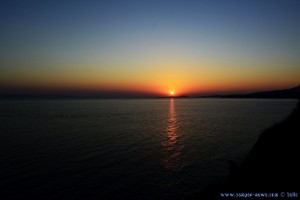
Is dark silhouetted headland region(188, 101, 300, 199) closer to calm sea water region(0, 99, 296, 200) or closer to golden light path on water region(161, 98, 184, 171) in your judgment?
calm sea water region(0, 99, 296, 200)

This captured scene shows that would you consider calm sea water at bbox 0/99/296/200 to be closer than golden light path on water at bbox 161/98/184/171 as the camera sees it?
Yes

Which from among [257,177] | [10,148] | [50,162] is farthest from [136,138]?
[257,177]

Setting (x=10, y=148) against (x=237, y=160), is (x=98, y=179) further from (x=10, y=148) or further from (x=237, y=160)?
(x=10, y=148)

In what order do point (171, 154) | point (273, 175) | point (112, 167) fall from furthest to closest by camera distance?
point (171, 154) < point (112, 167) < point (273, 175)

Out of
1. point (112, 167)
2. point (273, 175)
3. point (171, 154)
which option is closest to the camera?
point (273, 175)

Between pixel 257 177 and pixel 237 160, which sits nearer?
pixel 257 177

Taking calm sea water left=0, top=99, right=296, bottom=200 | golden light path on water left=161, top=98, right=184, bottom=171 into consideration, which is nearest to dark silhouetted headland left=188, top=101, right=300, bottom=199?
calm sea water left=0, top=99, right=296, bottom=200

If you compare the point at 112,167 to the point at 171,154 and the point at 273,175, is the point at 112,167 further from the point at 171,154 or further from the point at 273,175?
the point at 273,175

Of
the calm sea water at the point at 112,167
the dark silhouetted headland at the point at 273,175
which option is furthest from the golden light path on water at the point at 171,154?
the dark silhouetted headland at the point at 273,175

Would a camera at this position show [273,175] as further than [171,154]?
No

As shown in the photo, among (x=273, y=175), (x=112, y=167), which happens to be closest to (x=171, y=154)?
(x=112, y=167)

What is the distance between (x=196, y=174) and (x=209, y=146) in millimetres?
11465

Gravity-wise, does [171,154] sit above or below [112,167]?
below

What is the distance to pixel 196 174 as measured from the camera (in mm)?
19875
